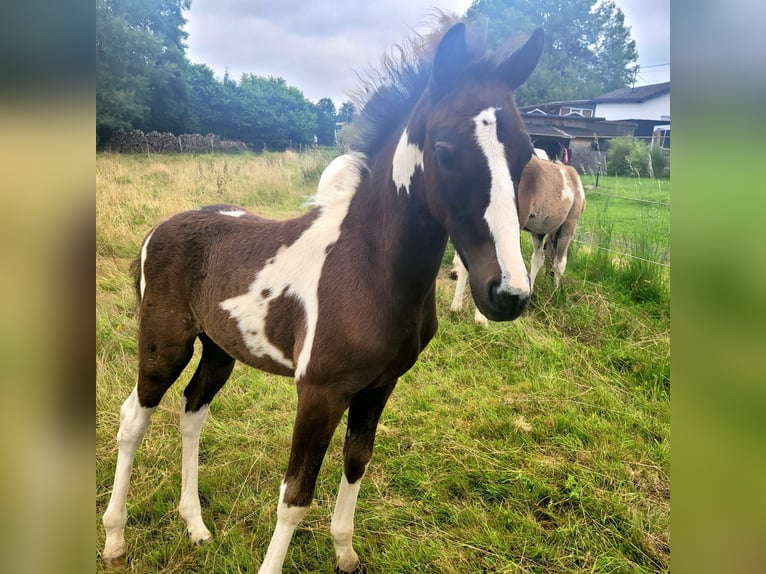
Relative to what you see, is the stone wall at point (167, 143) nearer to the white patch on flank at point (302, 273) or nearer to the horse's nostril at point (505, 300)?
the white patch on flank at point (302, 273)

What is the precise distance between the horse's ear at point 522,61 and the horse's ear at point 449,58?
12 centimetres

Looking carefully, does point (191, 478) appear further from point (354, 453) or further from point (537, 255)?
point (537, 255)

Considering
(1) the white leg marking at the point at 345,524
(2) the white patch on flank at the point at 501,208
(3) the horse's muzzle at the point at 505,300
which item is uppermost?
(2) the white patch on flank at the point at 501,208

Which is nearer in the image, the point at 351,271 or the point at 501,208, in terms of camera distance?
the point at 501,208

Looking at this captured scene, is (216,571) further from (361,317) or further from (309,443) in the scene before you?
(361,317)

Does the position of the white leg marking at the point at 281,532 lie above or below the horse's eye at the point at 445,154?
below

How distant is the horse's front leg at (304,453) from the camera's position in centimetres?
158

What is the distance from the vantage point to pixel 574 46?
227 inches

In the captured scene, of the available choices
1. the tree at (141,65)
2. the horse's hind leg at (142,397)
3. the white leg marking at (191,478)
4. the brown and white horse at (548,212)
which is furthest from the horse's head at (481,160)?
the tree at (141,65)

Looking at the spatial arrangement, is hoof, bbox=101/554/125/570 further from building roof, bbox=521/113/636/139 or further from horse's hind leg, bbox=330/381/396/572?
building roof, bbox=521/113/636/139

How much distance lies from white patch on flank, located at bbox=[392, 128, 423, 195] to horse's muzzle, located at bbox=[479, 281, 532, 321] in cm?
46

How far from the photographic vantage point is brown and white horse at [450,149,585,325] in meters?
4.48

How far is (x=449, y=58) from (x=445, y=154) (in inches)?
11.4

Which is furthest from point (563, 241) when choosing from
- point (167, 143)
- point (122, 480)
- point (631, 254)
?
point (167, 143)
